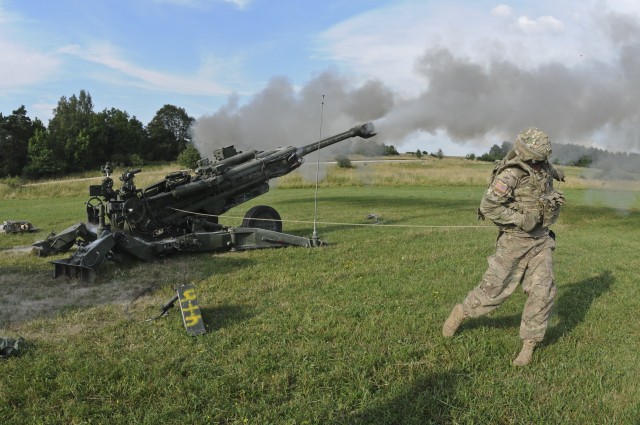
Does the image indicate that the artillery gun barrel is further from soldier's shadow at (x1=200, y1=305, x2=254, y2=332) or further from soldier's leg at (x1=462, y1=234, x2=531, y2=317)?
soldier's leg at (x1=462, y1=234, x2=531, y2=317)

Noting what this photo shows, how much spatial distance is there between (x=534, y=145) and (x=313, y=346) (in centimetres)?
285

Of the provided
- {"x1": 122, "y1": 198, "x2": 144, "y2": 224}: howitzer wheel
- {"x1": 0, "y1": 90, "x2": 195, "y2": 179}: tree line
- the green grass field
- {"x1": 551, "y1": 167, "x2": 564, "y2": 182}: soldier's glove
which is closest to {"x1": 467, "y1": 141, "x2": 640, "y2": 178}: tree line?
the green grass field

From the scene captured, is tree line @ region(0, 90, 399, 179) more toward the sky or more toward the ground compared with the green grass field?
more toward the sky

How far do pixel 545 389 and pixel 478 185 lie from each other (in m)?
32.5

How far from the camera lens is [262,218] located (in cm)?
1198

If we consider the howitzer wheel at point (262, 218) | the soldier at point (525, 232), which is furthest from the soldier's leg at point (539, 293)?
the howitzer wheel at point (262, 218)

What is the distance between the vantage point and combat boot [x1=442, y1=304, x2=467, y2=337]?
540 cm

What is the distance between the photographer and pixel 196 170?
437 inches

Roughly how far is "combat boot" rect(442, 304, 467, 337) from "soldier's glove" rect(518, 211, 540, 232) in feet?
3.40

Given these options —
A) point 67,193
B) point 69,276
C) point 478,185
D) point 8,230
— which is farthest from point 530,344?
point 67,193

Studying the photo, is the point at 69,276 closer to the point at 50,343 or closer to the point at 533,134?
the point at 50,343

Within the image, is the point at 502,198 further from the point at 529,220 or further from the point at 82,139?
the point at 82,139

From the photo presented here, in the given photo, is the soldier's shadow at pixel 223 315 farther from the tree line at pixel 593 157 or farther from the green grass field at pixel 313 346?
the tree line at pixel 593 157

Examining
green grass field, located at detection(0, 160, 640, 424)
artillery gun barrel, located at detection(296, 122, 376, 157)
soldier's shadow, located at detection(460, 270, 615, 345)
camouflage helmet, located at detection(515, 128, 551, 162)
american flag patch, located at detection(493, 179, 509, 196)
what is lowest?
green grass field, located at detection(0, 160, 640, 424)
